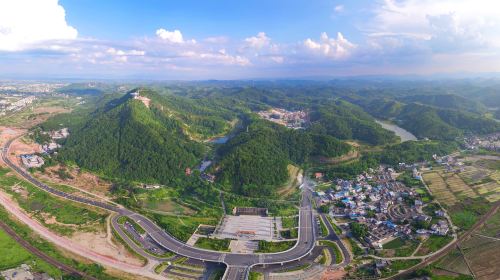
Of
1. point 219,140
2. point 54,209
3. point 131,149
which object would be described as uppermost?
A: point 131,149

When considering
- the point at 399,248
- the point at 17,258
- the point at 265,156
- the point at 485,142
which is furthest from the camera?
the point at 485,142

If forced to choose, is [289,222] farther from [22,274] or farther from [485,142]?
[485,142]

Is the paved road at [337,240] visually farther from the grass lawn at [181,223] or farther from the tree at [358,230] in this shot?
the grass lawn at [181,223]

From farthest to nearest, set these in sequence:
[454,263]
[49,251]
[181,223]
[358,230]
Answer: [181,223], [358,230], [49,251], [454,263]

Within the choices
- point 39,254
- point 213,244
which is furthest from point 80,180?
point 213,244

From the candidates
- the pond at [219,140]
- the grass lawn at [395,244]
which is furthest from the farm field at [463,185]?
the pond at [219,140]

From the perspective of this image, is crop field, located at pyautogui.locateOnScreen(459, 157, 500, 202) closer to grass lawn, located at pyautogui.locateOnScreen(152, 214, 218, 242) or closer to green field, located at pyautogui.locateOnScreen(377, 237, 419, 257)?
green field, located at pyautogui.locateOnScreen(377, 237, 419, 257)
